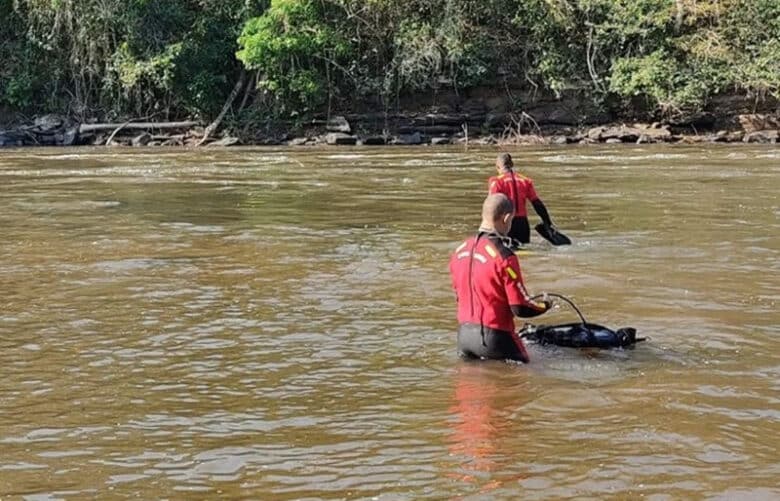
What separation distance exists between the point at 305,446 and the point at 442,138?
2955 cm

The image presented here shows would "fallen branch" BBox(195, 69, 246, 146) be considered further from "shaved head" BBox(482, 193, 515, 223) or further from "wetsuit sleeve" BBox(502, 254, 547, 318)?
"wetsuit sleeve" BBox(502, 254, 547, 318)

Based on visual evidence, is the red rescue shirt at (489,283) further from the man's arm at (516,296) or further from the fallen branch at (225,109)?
the fallen branch at (225,109)

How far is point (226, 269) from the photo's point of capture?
1015 cm

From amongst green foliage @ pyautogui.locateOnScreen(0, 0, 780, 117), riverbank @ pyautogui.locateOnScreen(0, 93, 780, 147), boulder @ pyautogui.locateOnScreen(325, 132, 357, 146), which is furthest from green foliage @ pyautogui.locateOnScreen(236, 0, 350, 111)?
boulder @ pyautogui.locateOnScreen(325, 132, 357, 146)

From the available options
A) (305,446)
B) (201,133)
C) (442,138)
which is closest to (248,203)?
(305,446)

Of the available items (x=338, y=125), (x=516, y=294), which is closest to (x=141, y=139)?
(x=338, y=125)

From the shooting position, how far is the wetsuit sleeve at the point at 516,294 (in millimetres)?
6098

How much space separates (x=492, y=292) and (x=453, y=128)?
29.2m

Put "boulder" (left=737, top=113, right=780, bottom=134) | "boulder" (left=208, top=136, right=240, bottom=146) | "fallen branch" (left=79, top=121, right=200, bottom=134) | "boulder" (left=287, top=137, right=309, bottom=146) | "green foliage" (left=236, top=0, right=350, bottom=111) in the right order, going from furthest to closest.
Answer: "fallen branch" (left=79, top=121, right=200, bottom=134)
"boulder" (left=208, top=136, right=240, bottom=146)
"boulder" (left=287, top=137, right=309, bottom=146)
"green foliage" (left=236, top=0, right=350, bottom=111)
"boulder" (left=737, top=113, right=780, bottom=134)

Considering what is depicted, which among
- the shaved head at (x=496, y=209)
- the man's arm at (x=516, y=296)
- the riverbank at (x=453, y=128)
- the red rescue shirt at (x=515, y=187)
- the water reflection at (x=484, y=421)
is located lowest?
the water reflection at (x=484, y=421)

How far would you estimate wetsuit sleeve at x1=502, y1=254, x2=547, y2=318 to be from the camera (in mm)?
6098

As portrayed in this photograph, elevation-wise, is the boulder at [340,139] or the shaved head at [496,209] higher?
the boulder at [340,139]

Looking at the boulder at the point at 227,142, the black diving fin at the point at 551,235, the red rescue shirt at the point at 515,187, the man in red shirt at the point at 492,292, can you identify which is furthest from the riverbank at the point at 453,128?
the man in red shirt at the point at 492,292

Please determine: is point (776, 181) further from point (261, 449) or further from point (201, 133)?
point (201, 133)
